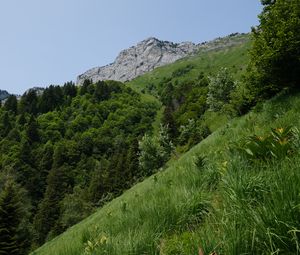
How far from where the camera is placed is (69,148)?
471 feet

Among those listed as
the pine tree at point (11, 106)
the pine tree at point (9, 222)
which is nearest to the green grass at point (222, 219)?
the pine tree at point (9, 222)

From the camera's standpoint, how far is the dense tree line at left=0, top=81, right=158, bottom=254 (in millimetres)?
91875

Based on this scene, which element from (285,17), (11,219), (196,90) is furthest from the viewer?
(196,90)

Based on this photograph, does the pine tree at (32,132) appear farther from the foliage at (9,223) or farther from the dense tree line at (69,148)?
the foliage at (9,223)

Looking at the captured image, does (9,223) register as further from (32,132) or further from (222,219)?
(32,132)

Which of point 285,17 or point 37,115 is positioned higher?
point 37,115

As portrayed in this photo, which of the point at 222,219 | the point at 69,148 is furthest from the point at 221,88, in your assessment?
the point at 69,148

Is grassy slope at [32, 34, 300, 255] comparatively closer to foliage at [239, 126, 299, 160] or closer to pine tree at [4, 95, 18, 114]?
foliage at [239, 126, 299, 160]

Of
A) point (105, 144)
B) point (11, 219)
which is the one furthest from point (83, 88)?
point (11, 219)

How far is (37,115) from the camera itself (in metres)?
173

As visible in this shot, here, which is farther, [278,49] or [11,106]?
[11,106]

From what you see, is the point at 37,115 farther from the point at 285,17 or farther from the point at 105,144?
the point at 285,17

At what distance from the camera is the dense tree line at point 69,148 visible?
301 ft

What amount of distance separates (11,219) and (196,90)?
116662mm
